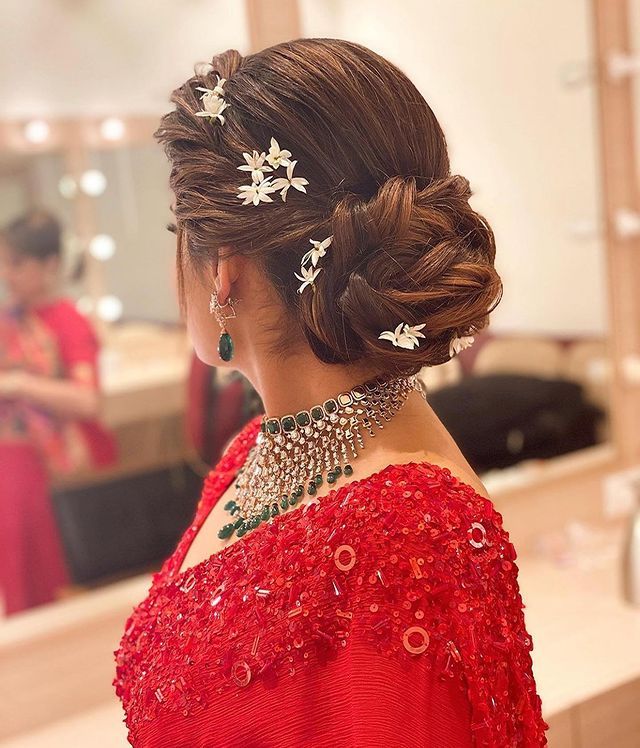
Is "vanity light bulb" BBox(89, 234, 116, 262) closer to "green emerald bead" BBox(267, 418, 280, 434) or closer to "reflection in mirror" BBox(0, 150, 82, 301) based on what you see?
"reflection in mirror" BBox(0, 150, 82, 301)

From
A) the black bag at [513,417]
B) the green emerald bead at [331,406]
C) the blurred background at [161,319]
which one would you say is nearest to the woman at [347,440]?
the green emerald bead at [331,406]

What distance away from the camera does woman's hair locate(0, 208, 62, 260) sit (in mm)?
1459

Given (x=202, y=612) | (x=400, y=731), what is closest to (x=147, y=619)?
(x=202, y=612)

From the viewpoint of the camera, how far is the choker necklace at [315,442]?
2.85 ft

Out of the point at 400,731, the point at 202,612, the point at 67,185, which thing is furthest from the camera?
the point at 67,185

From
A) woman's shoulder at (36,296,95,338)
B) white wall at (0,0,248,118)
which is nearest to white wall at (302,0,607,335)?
white wall at (0,0,248,118)

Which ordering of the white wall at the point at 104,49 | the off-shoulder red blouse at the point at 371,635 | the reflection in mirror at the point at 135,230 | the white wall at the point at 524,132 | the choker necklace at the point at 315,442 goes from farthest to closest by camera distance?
the white wall at the point at 524,132
the reflection in mirror at the point at 135,230
the white wall at the point at 104,49
the choker necklace at the point at 315,442
the off-shoulder red blouse at the point at 371,635

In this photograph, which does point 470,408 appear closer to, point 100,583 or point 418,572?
point 100,583

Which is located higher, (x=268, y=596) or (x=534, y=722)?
(x=268, y=596)

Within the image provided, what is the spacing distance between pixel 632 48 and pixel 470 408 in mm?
870

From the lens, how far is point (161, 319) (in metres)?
1.61

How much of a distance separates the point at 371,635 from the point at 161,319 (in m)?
0.96

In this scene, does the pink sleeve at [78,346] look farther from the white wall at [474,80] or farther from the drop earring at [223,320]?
the drop earring at [223,320]

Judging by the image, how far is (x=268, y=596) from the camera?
81 cm
